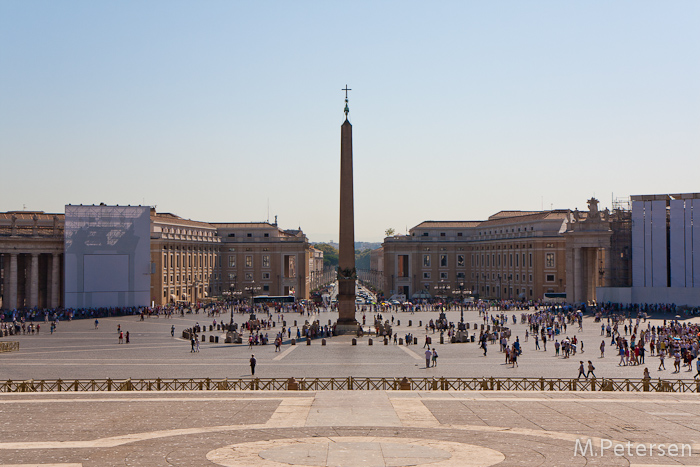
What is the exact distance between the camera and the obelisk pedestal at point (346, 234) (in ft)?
166

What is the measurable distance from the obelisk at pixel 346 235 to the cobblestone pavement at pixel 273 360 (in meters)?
3.08

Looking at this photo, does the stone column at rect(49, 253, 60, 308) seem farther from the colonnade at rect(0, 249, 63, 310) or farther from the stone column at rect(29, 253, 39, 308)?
the stone column at rect(29, 253, 39, 308)

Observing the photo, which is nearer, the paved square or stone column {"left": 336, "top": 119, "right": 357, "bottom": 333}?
the paved square

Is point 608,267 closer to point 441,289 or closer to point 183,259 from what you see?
point 441,289

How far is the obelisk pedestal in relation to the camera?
50594 millimetres

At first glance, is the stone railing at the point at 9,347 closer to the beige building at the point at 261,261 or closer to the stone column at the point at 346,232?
the stone column at the point at 346,232

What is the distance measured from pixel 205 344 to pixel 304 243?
2293 inches

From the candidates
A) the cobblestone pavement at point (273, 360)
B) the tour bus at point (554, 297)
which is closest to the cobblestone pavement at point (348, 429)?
the cobblestone pavement at point (273, 360)

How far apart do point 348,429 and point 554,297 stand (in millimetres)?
66164

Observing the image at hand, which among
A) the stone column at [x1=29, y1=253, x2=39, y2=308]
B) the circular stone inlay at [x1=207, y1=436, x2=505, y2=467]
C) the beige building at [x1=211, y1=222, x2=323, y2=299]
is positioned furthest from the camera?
the beige building at [x1=211, y1=222, x2=323, y2=299]

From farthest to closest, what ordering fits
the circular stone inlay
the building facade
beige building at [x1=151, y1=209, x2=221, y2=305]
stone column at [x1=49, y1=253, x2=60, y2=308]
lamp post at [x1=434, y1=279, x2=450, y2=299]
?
lamp post at [x1=434, y1=279, x2=450, y2=299], beige building at [x1=151, y1=209, x2=221, y2=305], stone column at [x1=49, y1=253, x2=60, y2=308], the building facade, the circular stone inlay

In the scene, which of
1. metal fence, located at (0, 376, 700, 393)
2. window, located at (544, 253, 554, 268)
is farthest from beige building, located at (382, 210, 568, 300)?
metal fence, located at (0, 376, 700, 393)

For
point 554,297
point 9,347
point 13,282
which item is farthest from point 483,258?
point 9,347

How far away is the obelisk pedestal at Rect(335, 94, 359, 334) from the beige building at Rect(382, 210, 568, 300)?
41.4 meters
